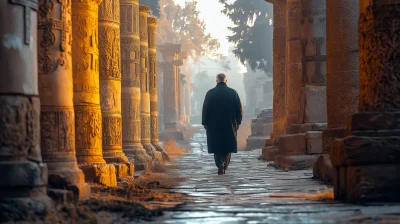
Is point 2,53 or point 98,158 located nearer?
point 2,53

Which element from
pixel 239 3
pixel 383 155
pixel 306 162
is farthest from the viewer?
pixel 239 3

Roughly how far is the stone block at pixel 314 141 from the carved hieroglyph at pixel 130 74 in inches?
127

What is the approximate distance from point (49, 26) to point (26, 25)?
1.10 m

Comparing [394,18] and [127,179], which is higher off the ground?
[394,18]

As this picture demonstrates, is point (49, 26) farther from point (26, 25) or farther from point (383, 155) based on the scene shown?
point (383, 155)

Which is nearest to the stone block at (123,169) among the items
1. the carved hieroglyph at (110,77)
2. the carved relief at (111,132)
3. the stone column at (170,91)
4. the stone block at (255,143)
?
the carved hieroglyph at (110,77)

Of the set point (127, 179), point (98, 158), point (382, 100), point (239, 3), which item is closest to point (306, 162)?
point (127, 179)

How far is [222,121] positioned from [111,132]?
91.0 inches

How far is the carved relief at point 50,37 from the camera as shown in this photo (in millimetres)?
7488

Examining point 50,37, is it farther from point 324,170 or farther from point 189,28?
point 189,28

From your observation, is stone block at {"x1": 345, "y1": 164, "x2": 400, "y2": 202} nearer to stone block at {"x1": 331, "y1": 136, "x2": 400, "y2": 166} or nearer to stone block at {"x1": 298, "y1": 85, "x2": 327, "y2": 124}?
stone block at {"x1": 331, "y1": 136, "x2": 400, "y2": 166}

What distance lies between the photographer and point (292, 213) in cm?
660

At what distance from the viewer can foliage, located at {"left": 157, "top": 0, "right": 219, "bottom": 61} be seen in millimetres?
52125

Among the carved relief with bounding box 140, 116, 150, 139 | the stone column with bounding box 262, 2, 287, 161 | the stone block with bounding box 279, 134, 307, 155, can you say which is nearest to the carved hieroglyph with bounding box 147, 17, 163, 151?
the carved relief with bounding box 140, 116, 150, 139
